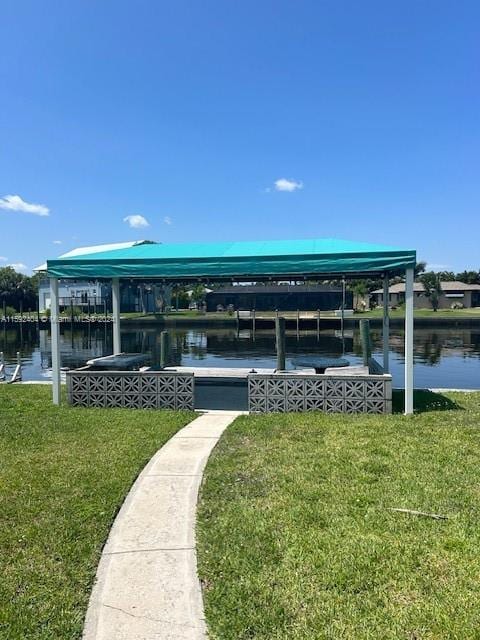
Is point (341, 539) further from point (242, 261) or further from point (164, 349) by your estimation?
point (164, 349)

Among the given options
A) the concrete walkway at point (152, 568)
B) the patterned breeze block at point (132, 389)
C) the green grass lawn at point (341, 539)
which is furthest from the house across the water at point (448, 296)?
the concrete walkway at point (152, 568)

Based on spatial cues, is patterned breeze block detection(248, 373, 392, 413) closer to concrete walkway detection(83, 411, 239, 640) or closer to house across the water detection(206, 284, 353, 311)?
concrete walkway detection(83, 411, 239, 640)

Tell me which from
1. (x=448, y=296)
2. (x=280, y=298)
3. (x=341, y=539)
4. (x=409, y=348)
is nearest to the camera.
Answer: (x=341, y=539)

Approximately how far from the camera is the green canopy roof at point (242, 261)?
8422 millimetres

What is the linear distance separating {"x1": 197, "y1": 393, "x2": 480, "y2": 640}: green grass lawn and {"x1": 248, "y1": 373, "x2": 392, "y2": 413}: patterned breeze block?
5.40 feet

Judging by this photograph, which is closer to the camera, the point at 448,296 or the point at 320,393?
the point at 320,393

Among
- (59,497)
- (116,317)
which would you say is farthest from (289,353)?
(59,497)

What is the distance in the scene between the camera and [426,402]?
9.54m

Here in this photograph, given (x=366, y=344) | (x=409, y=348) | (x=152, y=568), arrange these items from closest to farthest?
(x=152, y=568)
(x=409, y=348)
(x=366, y=344)

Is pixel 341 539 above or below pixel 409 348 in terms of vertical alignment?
below

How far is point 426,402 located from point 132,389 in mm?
5376

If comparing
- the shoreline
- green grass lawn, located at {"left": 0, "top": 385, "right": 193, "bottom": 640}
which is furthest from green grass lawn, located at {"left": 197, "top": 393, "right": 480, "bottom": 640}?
the shoreline

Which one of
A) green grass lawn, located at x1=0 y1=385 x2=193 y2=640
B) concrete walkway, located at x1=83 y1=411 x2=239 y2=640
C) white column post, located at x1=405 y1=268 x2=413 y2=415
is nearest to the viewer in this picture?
concrete walkway, located at x1=83 y1=411 x2=239 y2=640

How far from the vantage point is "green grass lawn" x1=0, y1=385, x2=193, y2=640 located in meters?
3.13
